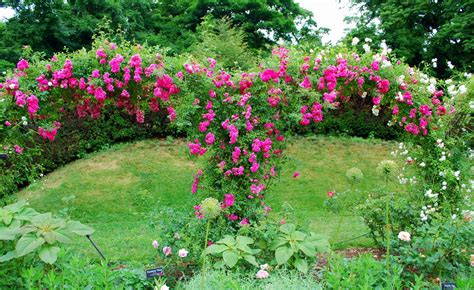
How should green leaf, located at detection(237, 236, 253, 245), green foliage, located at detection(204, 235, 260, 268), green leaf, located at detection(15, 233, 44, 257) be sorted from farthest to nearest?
green leaf, located at detection(237, 236, 253, 245) → green foliage, located at detection(204, 235, 260, 268) → green leaf, located at detection(15, 233, 44, 257)

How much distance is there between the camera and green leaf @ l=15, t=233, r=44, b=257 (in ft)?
Result: 6.57

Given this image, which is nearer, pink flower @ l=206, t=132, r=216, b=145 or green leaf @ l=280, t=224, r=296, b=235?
green leaf @ l=280, t=224, r=296, b=235

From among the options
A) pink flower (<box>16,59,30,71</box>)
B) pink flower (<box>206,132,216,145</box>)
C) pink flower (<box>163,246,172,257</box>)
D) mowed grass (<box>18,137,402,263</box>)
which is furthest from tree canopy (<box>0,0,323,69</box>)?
pink flower (<box>163,246,172,257</box>)

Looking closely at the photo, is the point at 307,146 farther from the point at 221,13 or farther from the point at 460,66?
the point at 221,13

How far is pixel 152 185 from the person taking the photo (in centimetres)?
795

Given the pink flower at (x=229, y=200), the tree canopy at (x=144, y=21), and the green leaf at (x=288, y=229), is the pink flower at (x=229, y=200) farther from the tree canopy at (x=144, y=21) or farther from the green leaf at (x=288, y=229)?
the tree canopy at (x=144, y=21)

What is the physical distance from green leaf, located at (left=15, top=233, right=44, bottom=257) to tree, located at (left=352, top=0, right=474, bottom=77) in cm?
1524

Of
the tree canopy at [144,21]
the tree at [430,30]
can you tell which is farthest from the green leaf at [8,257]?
the tree at [430,30]

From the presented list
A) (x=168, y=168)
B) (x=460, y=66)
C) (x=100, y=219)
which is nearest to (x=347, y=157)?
(x=168, y=168)

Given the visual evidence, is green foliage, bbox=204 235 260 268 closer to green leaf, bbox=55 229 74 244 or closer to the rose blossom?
green leaf, bbox=55 229 74 244

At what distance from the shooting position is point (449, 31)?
1530cm

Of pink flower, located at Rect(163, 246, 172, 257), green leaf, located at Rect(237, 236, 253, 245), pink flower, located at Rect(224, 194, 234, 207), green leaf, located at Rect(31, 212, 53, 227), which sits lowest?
pink flower, located at Rect(163, 246, 172, 257)

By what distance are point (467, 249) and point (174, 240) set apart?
1964 millimetres

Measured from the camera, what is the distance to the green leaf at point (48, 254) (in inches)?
79.1
